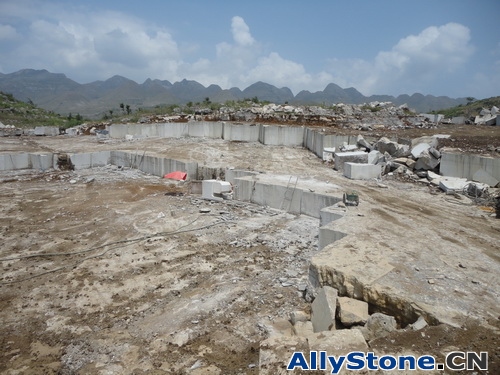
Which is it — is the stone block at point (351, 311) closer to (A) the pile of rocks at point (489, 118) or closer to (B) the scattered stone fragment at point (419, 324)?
(B) the scattered stone fragment at point (419, 324)

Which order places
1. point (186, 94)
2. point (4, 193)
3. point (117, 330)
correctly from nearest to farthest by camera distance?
point (117, 330) < point (4, 193) < point (186, 94)

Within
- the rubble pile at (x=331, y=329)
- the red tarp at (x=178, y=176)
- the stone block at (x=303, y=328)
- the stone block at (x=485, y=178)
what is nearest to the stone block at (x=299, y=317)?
the rubble pile at (x=331, y=329)

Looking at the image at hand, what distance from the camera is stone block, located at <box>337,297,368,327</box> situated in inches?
168

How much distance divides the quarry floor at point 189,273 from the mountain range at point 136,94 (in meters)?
70.7

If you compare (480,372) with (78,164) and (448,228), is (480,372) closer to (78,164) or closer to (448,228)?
(448,228)

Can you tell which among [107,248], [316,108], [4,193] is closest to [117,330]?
[107,248]

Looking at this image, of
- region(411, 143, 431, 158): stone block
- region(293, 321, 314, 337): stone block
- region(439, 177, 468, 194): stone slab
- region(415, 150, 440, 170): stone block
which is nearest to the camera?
region(293, 321, 314, 337): stone block

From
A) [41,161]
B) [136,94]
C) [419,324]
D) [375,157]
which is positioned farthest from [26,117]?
[136,94]

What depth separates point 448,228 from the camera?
7.69 meters

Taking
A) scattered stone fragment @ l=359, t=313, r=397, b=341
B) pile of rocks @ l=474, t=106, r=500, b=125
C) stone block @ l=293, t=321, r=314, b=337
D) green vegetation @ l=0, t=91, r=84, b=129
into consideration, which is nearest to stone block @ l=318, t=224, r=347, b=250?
stone block @ l=293, t=321, r=314, b=337

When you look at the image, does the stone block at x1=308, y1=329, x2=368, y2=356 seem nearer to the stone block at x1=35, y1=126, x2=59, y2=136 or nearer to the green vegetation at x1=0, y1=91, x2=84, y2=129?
the stone block at x1=35, y1=126, x2=59, y2=136

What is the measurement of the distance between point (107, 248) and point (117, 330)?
11.5ft

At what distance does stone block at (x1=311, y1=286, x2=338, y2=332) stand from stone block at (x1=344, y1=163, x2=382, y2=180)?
8.99 m

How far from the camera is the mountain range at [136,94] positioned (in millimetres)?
98375
